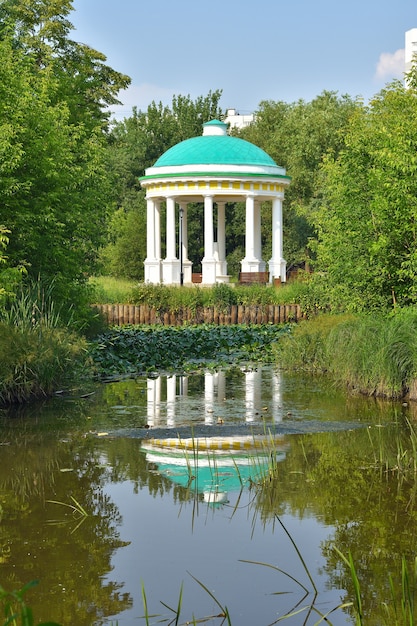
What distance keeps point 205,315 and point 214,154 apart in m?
13.5

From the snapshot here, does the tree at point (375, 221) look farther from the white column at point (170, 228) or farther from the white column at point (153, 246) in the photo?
the white column at point (153, 246)

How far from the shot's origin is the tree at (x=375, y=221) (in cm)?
1702

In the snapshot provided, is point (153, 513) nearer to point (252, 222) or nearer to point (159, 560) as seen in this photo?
point (159, 560)

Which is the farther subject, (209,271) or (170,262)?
(170,262)

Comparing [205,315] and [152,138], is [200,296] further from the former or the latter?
[152,138]

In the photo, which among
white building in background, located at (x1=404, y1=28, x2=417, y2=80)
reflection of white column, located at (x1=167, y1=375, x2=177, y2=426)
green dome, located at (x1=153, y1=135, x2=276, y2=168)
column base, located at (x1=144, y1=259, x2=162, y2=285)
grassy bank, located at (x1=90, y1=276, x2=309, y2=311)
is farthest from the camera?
white building in background, located at (x1=404, y1=28, x2=417, y2=80)

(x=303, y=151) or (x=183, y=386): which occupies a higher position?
(x=303, y=151)

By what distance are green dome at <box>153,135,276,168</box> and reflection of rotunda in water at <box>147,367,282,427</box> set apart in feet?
82.1

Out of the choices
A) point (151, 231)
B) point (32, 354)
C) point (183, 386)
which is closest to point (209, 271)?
point (151, 231)

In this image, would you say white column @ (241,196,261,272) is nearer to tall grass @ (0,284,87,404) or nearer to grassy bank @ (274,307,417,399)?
grassy bank @ (274,307,417,399)

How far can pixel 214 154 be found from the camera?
4400cm

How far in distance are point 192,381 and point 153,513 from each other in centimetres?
965

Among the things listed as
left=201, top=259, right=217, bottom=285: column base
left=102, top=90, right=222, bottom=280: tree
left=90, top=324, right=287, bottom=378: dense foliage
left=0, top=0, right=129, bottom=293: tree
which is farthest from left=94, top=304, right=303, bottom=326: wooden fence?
left=102, top=90, right=222, bottom=280: tree

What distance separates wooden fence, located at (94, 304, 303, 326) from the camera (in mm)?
32156
